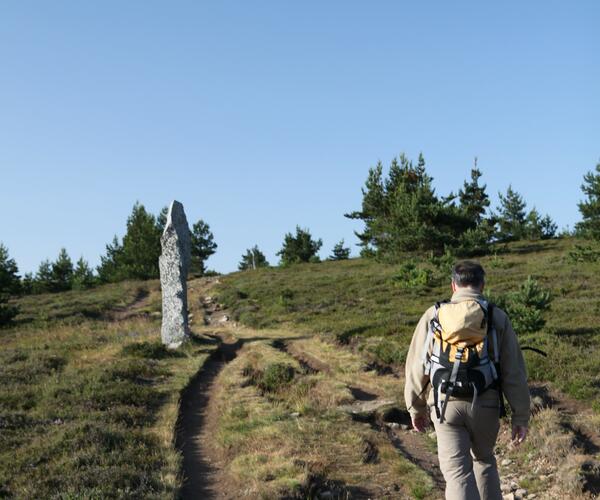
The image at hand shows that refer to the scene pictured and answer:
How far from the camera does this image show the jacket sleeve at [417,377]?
4684mm

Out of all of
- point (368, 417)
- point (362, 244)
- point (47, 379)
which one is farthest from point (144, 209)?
point (368, 417)

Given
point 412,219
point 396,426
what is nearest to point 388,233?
point 412,219

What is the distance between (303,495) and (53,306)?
29090mm

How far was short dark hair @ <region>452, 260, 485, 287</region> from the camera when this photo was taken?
458 cm

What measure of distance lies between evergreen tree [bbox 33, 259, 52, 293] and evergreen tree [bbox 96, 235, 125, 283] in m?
4.46

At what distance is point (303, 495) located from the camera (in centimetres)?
621

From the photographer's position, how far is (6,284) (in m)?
28.4

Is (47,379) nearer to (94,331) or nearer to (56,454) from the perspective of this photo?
(56,454)

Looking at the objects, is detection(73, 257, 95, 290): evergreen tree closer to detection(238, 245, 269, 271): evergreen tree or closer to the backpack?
detection(238, 245, 269, 271): evergreen tree

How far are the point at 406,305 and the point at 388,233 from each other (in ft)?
49.9

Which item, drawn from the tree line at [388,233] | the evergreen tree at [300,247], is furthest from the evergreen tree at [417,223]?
the evergreen tree at [300,247]

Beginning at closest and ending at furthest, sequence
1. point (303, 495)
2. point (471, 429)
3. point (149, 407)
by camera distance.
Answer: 1. point (471, 429)
2. point (303, 495)
3. point (149, 407)

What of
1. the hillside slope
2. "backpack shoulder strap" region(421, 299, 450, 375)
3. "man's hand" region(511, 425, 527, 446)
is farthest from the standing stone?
"man's hand" region(511, 425, 527, 446)

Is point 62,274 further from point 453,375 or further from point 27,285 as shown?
point 453,375
